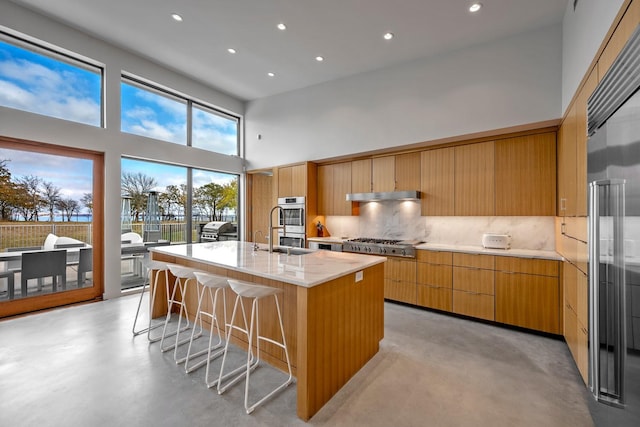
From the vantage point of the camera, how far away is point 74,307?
3.79 m

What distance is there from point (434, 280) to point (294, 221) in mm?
2738

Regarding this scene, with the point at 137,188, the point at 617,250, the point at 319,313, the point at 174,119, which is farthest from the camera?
the point at 174,119

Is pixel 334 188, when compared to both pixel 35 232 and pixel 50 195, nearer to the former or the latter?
pixel 50 195

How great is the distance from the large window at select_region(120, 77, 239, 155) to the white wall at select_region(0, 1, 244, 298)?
0.65 feet

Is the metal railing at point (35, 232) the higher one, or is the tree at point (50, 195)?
the tree at point (50, 195)

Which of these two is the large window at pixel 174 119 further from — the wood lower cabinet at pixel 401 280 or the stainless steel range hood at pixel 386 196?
the wood lower cabinet at pixel 401 280

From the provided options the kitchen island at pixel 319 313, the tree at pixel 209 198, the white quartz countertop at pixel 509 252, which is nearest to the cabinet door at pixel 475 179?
the white quartz countertop at pixel 509 252

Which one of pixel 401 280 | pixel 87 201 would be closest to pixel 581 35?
pixel 401 280

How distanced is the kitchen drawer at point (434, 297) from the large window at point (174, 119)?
15.9ft

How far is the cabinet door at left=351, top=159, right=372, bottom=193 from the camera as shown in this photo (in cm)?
463

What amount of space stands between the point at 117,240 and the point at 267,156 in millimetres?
3106

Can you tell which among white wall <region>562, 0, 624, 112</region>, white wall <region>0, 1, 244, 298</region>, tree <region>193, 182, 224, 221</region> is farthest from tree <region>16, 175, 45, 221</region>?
white wall <region>562, 0, 624, 112</region>

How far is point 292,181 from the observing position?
5.35 meters

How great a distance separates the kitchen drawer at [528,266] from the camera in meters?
2.92
